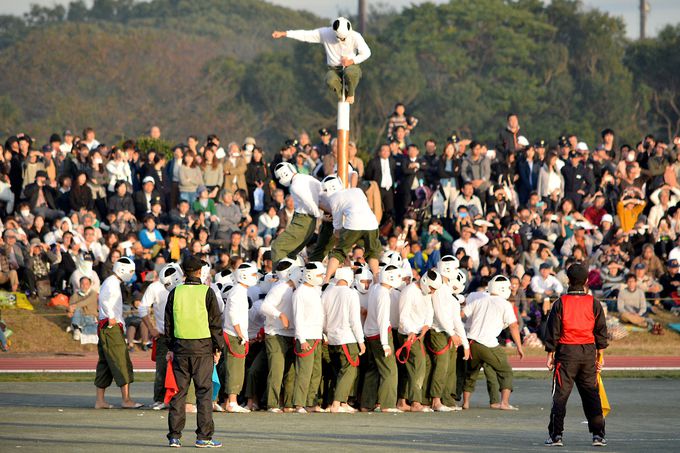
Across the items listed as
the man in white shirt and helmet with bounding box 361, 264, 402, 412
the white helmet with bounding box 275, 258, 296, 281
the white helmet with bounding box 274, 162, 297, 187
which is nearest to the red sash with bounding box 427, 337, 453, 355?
the man in white shirt and helmet with bounding box 361, 264, 402, 412

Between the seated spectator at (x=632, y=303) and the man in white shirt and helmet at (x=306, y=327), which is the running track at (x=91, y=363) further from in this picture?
the man in white shirt and helmet at (x=306, y=327)

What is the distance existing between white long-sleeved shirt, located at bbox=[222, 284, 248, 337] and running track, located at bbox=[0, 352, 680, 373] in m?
6.79

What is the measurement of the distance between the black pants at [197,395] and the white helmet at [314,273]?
167 inches

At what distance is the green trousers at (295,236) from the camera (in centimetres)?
Answer: 1955

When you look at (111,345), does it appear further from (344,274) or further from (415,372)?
(415,372)

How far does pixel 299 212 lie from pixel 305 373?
2.48m

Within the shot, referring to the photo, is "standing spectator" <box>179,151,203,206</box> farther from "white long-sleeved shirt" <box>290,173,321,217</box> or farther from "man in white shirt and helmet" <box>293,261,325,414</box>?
"man in white shirt and helmet" <box>293,261,325,414</box>

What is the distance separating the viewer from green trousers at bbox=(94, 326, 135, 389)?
1827 cm

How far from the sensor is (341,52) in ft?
62.3

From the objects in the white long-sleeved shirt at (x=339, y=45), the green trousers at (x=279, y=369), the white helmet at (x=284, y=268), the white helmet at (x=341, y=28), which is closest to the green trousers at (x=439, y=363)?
the green trousers at (x=279, y=369)

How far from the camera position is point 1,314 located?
26469 mm

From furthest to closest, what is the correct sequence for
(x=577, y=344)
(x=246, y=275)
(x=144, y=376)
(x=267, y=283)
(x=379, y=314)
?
(x=144, y=376)
(x=267, y=283)
(x=379, y=314)
(x=246, y=275)
(x=577, y=344)

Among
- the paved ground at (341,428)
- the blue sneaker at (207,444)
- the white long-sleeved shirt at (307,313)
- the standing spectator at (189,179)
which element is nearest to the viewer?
the blue sneaker at (207,444)

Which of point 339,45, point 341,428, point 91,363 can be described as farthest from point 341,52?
point 91,363
